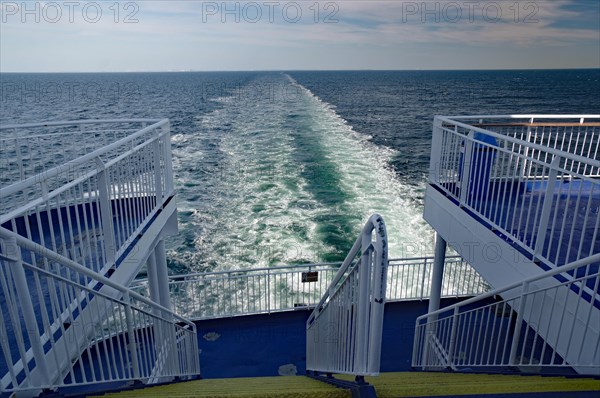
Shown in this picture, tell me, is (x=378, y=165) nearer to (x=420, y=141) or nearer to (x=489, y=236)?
(x=420, y=141)

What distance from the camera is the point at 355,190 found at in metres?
21.3

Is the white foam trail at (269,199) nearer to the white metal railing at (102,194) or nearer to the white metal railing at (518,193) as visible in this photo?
the white metal railing at (102,194)

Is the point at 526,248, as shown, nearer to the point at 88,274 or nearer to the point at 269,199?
the point at 88,274

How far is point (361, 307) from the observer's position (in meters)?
2.91

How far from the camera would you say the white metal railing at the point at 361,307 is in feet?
8.54

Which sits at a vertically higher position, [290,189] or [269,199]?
[290,189]

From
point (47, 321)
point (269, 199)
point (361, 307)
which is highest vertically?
point (361, 307)

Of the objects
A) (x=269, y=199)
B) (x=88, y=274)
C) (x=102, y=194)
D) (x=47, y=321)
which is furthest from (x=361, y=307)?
(x=269, y=199)

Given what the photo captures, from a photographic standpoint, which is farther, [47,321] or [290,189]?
[290,189]

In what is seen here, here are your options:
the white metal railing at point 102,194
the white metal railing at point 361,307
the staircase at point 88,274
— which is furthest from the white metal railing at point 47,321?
the white metal railing at point 361,307

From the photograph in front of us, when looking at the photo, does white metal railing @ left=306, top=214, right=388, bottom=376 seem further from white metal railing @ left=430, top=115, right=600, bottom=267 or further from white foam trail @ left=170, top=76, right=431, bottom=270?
white foam trail @ left=170, top=76, right=431, bottom=270

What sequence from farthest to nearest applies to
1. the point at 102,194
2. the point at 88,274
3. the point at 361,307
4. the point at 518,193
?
the point at 518,193
the point at 102,194
the point at 88,274
the point at 361,307

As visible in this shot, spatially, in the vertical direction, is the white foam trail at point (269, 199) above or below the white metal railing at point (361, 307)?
below

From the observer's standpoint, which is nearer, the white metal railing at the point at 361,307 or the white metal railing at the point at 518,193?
the white metal railing at the point at 361,307
